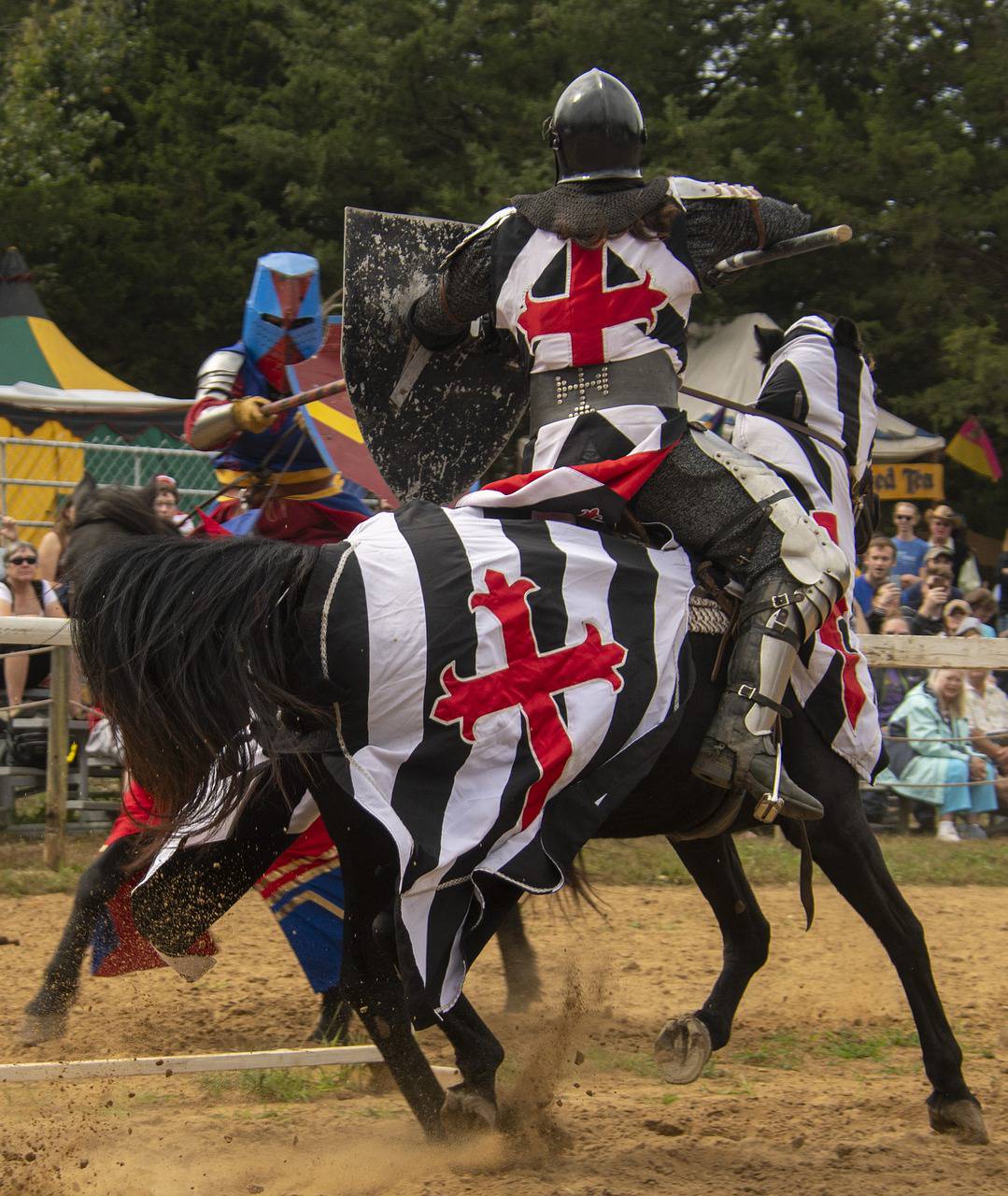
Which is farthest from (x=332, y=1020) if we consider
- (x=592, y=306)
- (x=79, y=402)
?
(x=79, y=402)

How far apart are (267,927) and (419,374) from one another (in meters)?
2.62

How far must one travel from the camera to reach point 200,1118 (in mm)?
3727

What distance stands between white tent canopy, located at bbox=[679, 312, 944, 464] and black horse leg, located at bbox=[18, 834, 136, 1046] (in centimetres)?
862

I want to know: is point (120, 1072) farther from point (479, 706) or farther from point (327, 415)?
point (327, 415)

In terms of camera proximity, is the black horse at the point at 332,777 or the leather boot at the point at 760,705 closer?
the black horse at the point at 332,777

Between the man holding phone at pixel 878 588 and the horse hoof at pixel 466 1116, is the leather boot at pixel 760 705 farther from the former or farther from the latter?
the man holding phone at pixel 878 588

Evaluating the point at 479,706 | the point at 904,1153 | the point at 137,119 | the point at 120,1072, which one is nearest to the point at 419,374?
the point at 479,706

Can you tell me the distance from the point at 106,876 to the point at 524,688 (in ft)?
5.33

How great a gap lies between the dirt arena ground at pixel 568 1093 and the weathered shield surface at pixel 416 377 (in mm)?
1388

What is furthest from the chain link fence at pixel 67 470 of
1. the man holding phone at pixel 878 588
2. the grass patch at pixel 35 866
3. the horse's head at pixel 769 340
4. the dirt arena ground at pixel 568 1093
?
the horse's head at pixel 769 340

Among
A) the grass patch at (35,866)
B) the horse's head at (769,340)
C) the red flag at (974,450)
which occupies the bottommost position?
the grass patch at (35,866)

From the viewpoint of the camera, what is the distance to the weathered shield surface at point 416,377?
3.96 metres

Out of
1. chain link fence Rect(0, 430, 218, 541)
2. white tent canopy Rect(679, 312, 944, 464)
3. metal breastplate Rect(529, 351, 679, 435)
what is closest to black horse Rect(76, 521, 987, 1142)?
metal breastplate Rect(529, 351, 679, 435)

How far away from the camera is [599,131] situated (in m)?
3.55
